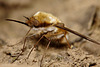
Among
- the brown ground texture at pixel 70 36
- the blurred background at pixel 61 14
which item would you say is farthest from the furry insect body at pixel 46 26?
the blurred background at pixel 61 14

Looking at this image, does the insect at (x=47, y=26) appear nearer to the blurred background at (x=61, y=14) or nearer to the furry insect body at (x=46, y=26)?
the furry insect body at (x=46, y=26)

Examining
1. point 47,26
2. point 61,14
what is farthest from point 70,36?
point 61,14

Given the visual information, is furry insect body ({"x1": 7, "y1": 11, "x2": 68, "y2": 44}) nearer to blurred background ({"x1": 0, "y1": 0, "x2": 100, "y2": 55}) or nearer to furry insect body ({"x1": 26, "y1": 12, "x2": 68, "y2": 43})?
furry insect body ({"x1": 26, "y1": 12, "x2": 68, "y2": 43})

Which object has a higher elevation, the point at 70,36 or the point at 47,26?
the point at 47,26

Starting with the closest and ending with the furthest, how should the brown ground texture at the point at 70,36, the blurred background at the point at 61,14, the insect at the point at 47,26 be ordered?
the brown ground texture at the point at 70,36 → the insect at the point at 47,26 → the blurred background at the point at 61,14

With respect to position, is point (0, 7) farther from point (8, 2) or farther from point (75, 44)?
point (75, 44)

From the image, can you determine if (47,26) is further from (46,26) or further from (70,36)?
(70,36)

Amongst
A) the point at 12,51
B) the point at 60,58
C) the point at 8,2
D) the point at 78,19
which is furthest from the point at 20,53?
the point at 8,2
